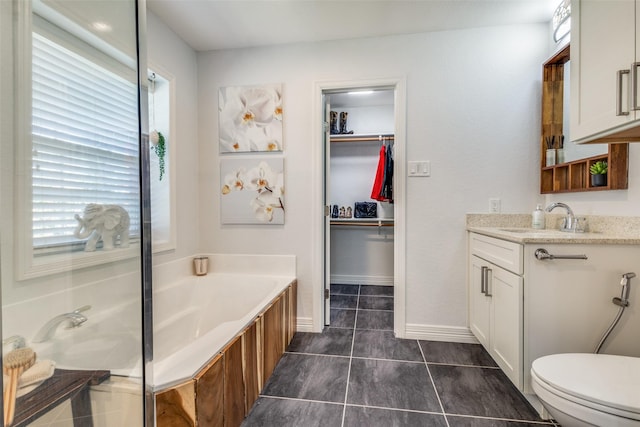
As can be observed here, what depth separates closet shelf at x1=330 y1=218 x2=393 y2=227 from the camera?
3438mm

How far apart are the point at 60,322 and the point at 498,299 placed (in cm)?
198

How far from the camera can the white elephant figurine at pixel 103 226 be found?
0.82 meters

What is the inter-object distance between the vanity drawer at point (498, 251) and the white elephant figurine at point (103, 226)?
5.58 feet

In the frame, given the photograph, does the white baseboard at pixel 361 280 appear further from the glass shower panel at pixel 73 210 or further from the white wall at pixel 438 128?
the glass shower panel at pixel 73 210

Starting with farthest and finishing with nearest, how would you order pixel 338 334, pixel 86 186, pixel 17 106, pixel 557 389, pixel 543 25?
pixel 338 334, pixel 543 25, pixel 557 389, pixel 86 186, pixel 17 106

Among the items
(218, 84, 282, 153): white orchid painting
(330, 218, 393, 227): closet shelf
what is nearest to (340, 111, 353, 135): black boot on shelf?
(330, 218, 393, 227): closet shelf

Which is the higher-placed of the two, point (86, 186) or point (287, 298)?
point (86, 186)

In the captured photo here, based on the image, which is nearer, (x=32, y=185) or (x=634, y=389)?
(x=32, y=185)

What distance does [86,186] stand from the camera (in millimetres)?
822

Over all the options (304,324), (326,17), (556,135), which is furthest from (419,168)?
(304,324)

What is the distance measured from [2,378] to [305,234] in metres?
1.89

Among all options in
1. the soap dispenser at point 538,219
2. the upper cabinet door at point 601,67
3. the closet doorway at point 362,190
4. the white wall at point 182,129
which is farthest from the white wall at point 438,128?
the closet doorway at point 362,190

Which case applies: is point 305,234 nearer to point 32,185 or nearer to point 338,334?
point 338,334

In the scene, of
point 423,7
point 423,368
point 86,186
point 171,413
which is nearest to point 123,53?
point 86,186
